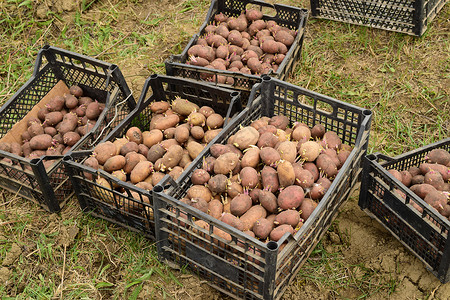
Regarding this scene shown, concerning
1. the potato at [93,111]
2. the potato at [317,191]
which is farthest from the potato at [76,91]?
the potato at [317,191]

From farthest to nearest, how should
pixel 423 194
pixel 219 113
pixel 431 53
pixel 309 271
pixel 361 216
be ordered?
1. pixel 431 53
2. pixel 219 113
3. pixel 361 216
4. pixel 309 271
5. pixel 423 194

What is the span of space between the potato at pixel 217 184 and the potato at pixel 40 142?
4.82ft

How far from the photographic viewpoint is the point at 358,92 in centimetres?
439

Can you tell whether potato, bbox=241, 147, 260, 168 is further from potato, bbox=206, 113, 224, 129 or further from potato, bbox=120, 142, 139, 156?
potato, bbox=120, 142, 139, 156

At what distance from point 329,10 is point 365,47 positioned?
629 mm

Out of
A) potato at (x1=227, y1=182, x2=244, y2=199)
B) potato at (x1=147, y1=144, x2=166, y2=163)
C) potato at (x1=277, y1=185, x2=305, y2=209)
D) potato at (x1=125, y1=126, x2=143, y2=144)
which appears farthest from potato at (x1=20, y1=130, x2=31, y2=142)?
potato at (x1=277, y1=185, x2=305, y2=209)

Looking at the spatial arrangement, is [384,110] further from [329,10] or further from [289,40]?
[329,10]

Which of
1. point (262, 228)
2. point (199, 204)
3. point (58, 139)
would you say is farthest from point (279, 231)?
point (58, 139)

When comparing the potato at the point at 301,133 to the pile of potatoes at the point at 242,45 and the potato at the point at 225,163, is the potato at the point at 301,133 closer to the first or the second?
the potato at the point at 225,163

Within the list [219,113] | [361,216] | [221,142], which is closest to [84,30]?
[219,113]

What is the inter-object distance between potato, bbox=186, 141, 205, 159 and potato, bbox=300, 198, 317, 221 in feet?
2.81

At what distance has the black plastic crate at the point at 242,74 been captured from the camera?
381 cm

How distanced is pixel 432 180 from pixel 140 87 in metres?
2.77

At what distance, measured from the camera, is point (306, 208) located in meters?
2.82
